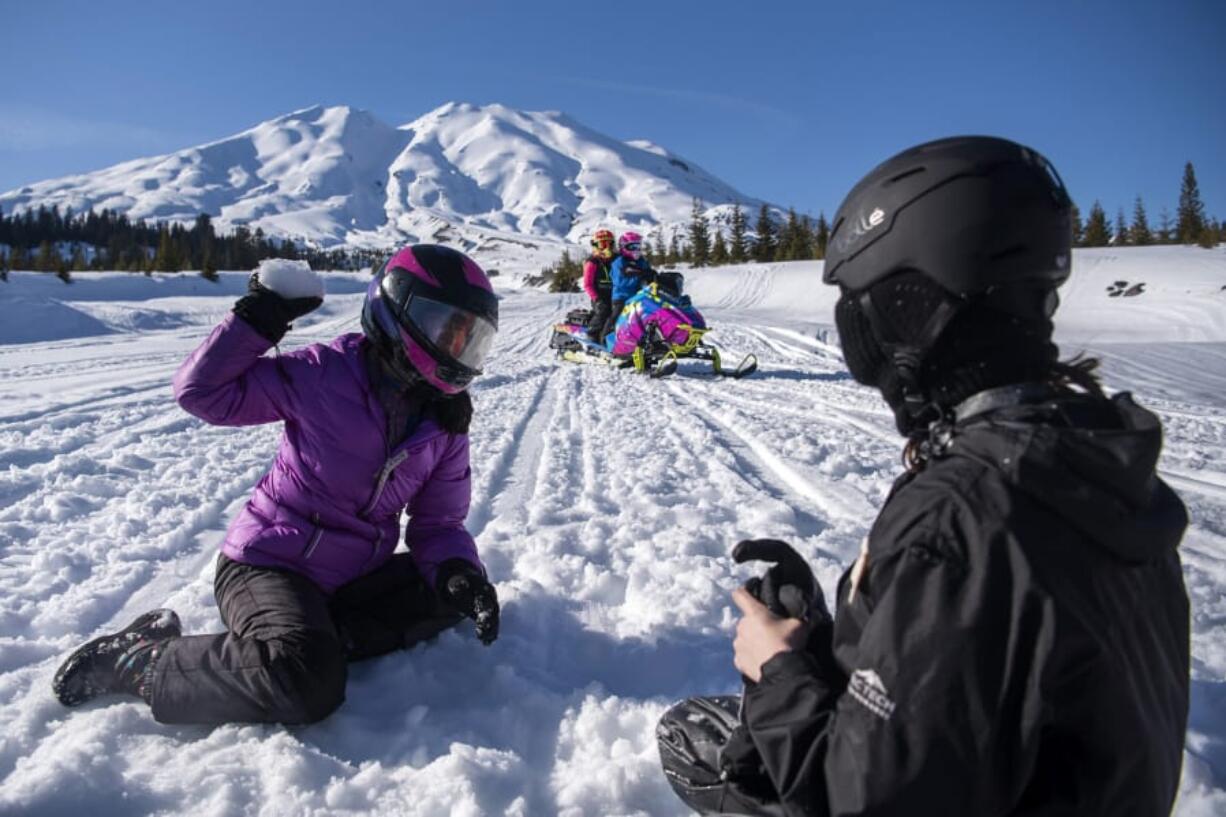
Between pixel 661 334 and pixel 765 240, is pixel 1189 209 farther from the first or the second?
pixel 661 334

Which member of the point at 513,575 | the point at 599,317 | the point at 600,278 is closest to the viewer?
the point at 513,575

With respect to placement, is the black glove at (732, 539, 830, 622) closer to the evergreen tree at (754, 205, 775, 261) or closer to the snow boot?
the snow boot

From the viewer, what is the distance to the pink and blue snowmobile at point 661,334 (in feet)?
34.6

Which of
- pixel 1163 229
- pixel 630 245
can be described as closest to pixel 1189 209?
pixel 1163 229

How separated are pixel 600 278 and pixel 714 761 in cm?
1108

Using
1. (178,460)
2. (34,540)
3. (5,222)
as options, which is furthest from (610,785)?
(5,222)

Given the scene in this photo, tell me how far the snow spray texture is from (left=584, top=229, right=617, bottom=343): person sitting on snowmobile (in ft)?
3.51

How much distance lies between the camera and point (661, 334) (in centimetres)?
1070

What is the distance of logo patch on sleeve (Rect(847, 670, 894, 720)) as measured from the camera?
107 cm

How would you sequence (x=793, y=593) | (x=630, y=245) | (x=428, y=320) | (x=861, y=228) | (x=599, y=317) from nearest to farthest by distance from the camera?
(x=861, y=228) → (x=793, y=593) → (x=428, y=320) → (x=630, y=245) → (x=599, y=317)

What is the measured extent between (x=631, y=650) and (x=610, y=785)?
79 cm

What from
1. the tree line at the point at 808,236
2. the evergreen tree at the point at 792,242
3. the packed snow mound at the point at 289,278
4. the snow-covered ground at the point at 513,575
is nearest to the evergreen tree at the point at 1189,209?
the tree line at the point at 808,236

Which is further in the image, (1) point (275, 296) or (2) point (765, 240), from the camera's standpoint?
(2) point (765, 240)

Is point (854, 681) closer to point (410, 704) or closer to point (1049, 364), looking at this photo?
point (1049, 364)
